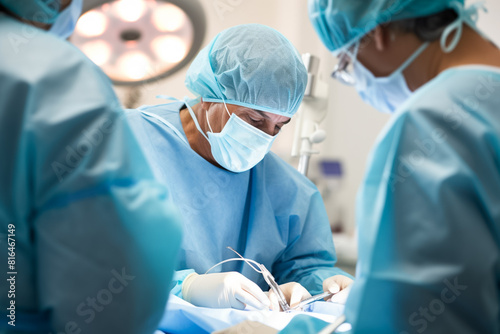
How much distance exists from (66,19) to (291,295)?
108cm

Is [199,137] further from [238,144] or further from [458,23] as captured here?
[458,23]

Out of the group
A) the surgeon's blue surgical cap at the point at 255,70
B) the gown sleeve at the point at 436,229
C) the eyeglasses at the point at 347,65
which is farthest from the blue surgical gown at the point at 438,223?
the surgeon's blue surgical cap at the point at 255,70

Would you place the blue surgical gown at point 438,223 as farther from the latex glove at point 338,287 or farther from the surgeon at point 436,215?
the latex glove at point 338,287

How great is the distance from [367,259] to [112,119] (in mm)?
564

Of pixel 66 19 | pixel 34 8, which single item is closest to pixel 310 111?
pixel 66 19

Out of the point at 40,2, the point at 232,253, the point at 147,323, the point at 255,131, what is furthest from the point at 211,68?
the point at 147,323

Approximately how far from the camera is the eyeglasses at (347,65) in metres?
1.22

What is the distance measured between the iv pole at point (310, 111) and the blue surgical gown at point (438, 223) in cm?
111

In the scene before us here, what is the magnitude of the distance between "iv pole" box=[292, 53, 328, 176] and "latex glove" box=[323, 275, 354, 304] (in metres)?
0.57

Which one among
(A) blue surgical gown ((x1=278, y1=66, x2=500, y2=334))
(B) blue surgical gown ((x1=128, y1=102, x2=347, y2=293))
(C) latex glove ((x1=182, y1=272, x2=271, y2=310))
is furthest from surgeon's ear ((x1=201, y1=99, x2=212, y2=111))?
(A) blue surgical gown ((x1=278, y1=66, x2=500, y2=334))

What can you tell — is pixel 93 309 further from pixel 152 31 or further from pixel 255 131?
pixel 152 31

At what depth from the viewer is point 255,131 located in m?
1.83

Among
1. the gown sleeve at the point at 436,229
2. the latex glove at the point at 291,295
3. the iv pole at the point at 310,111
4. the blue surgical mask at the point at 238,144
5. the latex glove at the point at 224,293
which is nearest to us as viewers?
the gown sleeve at the point at 436,229

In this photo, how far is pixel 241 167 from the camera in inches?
74.9
